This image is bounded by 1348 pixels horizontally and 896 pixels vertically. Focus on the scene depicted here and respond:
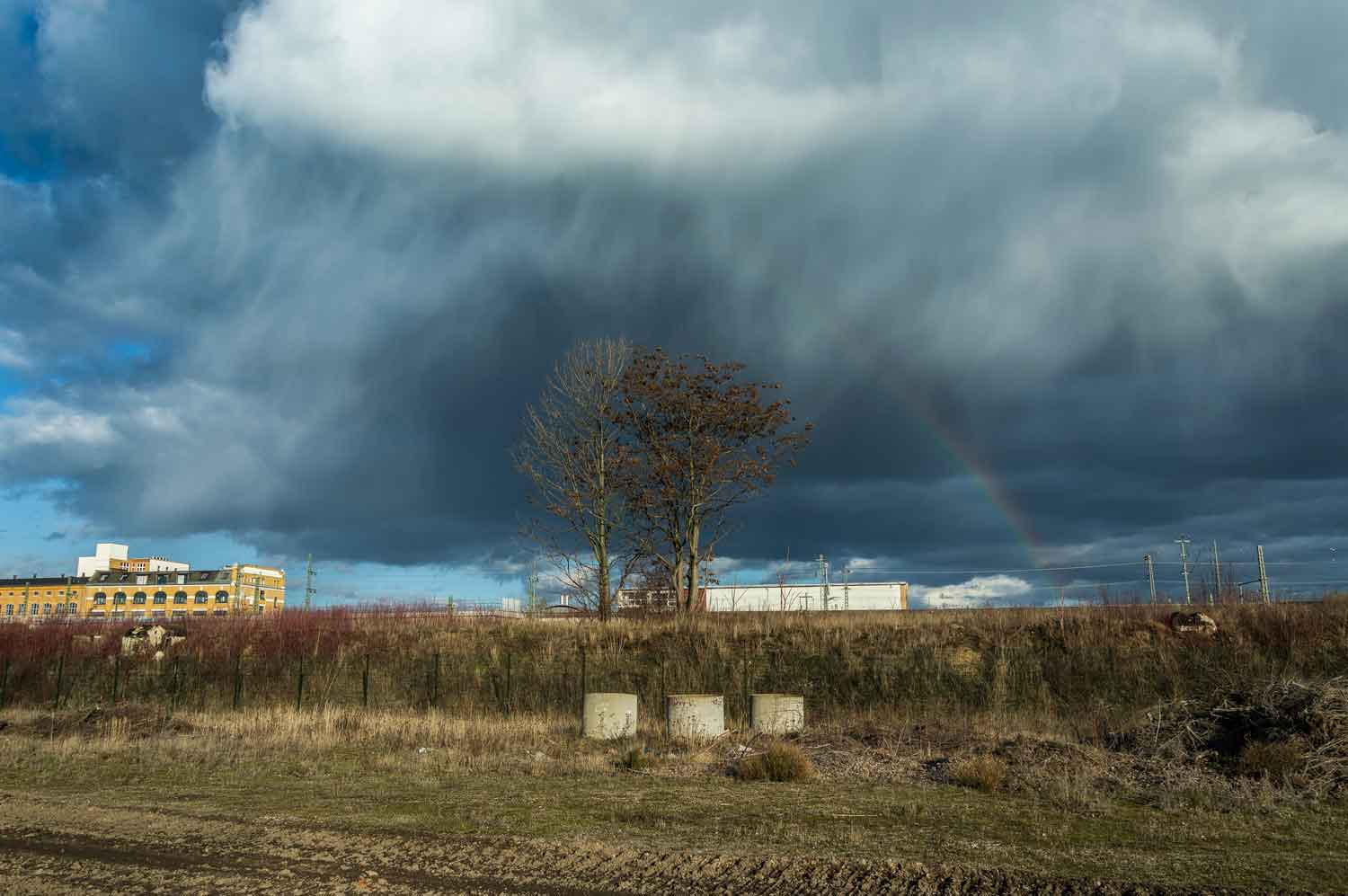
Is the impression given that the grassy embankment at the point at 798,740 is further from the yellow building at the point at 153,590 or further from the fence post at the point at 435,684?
the yellow building at the point at 153,590

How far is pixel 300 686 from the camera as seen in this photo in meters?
32.6

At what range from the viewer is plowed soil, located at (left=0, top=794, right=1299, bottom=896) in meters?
9.29

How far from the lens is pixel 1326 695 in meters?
16.3

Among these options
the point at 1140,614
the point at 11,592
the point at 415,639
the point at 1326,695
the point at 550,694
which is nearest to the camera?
the point at 1326,695

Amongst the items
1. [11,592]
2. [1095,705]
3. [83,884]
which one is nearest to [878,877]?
[83,884]

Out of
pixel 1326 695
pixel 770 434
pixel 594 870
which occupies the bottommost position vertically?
pixel 594 870

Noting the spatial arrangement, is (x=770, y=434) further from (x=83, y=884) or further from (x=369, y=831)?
(x=83, y=884)

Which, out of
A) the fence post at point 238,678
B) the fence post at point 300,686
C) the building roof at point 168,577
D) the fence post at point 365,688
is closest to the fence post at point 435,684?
the fence post at point 365,688

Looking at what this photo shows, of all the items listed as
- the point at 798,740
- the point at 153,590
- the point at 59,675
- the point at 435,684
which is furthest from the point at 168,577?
the point at 798,740

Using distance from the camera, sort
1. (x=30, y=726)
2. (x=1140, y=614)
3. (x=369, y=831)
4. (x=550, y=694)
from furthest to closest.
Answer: (x=550, y=694) < (x=1140, y=614) < (x=30, y=726) < (x=369, y=831)

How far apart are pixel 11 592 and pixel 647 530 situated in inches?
5330

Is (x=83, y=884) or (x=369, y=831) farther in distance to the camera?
(x=369, y=831)

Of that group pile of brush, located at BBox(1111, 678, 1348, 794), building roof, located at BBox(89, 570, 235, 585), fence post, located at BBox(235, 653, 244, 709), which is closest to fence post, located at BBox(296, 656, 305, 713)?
fence post, located at BBox(235, 653, 244, 709)

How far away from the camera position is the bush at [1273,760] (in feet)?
48.8
